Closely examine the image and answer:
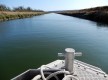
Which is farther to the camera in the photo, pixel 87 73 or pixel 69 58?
pixel 87 73

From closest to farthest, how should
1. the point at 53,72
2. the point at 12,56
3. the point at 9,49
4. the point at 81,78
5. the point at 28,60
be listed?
the point at 53,72 → the point at 81,78 → the point at 28,60 → the point at 12,56 → the point at 9,49

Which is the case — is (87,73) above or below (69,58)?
below

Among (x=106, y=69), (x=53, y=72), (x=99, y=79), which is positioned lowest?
(x=106, y=69)

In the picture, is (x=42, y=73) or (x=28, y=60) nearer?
(x=42, y=73)

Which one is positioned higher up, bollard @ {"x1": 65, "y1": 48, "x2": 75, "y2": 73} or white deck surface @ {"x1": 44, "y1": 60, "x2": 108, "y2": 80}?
bollard @ {"x1": 65, "y1": 48, "x2": 75, "y2": 73}

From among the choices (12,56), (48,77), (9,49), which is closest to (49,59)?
(12,56)

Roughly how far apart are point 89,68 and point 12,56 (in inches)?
301

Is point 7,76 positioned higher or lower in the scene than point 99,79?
lower

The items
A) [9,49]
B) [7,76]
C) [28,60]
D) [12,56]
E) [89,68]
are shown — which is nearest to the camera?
[89,68]

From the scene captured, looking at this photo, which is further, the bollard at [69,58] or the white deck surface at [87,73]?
the white deck surface at [87,73]

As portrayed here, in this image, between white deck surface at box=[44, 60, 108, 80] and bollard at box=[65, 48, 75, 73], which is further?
white deck surface at box=[44, 60, 108, 80]

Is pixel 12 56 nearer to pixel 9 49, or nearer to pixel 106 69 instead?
pixel 9 49

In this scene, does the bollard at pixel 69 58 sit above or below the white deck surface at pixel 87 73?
above

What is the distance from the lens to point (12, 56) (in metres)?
13.7
